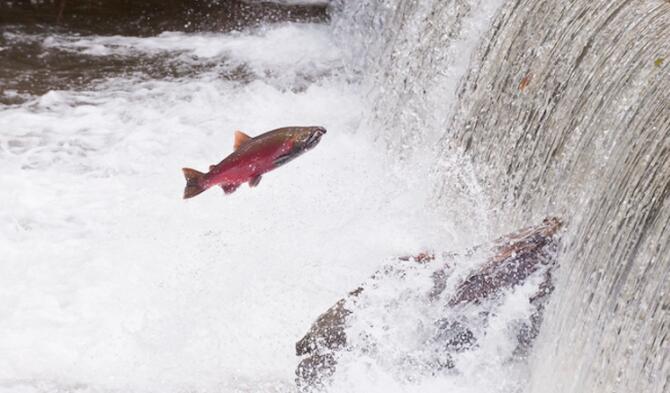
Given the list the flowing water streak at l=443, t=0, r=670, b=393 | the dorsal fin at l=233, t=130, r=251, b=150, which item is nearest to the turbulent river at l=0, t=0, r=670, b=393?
the flowing water streak at l=443, t=0, r=670, b=393

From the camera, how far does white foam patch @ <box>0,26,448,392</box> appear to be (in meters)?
3.96

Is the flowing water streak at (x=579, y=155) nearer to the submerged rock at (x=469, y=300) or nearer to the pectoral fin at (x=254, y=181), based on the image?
the submerged rock at (x=469, y=300)

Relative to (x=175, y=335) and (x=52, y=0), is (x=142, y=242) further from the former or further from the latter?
(x=52, y=0)

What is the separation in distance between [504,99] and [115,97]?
105 inches

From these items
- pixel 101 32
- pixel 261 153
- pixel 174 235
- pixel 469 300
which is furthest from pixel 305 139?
pixel 101 32

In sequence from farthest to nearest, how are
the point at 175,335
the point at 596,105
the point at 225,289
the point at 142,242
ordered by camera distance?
the point at 142,242, the point at 225,289, the point at 175,335, the point at 596,105

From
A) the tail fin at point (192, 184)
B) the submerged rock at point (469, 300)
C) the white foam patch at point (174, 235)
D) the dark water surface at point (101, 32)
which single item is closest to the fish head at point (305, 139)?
the tail fin at point (192, 184)

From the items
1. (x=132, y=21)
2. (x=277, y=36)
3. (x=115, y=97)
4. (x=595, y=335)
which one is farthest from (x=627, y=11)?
(x=132, y=21)

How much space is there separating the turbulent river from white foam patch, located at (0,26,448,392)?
1 cm

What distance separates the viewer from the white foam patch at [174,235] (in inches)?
156

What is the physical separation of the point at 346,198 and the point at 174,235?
834 mm

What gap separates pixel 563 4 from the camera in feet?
13.9

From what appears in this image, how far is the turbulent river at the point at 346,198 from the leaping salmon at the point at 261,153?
0.57m

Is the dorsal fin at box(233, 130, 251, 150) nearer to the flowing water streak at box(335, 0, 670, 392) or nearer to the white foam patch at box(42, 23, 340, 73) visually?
the flowing water streak at box(335, 0, 670, 392)
